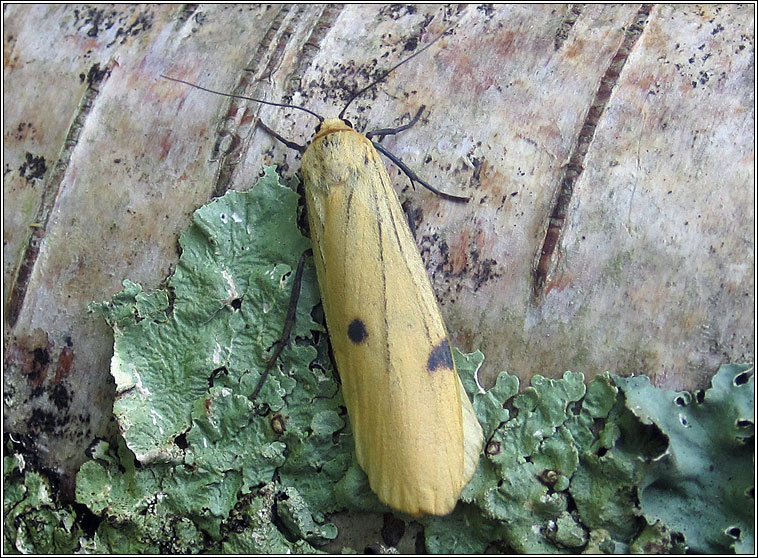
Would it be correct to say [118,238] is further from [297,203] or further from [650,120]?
[650,120]

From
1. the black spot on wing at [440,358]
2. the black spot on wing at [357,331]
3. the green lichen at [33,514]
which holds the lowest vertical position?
the green lichen at [33,514]

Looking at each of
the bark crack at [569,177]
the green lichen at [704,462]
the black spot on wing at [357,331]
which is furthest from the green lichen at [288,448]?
the bark crack at [569,177]

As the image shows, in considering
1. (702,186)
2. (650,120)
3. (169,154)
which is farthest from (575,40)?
(169,154)

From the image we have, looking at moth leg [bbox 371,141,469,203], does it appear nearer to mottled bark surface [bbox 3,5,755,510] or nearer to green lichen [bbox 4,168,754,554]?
mottled bark surface [bbox 3,5,755,510]

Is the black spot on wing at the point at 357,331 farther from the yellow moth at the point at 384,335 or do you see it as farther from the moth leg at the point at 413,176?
the moth leg at the point at 413,176

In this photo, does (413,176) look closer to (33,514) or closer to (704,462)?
(704,462)

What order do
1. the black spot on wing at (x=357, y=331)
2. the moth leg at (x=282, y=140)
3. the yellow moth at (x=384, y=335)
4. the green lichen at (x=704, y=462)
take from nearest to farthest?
the green lichen at (x=704, y=462) < the yellow moth at (x=384, y=335) < the black spot on wing at (x=357, y=331) < the moth leg at (x=282, y=140)
